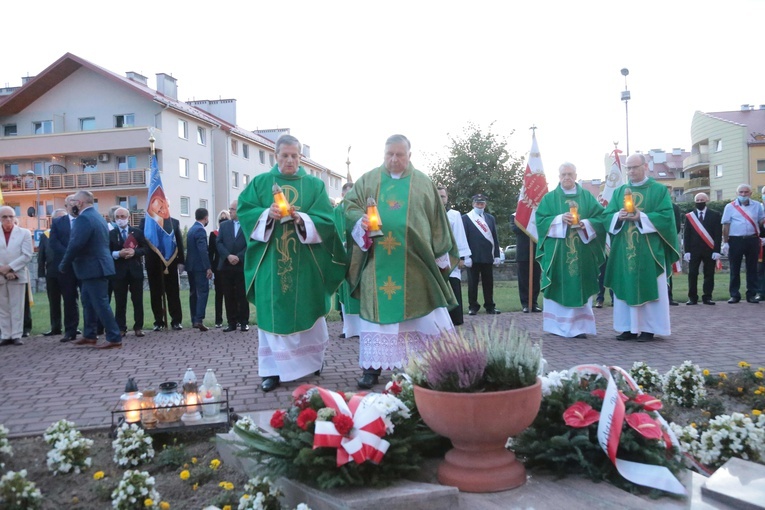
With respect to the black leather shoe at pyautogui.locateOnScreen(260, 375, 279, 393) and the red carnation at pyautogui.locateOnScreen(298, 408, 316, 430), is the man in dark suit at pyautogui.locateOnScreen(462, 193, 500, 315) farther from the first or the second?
the red carnation at pyautogui.locateOnScreen(298, 408, 316, 430)

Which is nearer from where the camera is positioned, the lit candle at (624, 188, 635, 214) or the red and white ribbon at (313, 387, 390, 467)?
the red and white ribbon at (313, 387, 390, 467)

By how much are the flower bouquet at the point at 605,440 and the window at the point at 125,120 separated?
139ft

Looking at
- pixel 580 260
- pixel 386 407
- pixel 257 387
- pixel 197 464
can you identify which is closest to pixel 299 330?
pixel 257 387

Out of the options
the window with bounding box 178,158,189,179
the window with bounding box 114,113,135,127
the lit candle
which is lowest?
the lit candle

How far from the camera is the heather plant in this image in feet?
11.2

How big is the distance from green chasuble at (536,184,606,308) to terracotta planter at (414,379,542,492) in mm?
6386

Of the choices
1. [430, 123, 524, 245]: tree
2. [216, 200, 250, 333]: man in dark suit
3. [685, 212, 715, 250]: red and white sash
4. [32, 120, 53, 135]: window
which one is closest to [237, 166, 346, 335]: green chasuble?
[216, 200, 250, 333]: man in dark suit

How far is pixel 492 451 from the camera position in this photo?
3523mm

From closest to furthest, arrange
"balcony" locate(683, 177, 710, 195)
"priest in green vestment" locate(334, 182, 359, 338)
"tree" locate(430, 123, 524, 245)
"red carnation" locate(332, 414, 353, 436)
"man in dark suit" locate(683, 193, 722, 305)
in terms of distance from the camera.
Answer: "red carnation" locate(332, 414, 353, 436)
"priest in green vestment" locate(334, 182, 359, 338)
"man in dark suit" locate(683, 193, 722, 305)
"tree" locate(430, 123, 524, 245)
"balcony" locate(683, 177, 710, 195)

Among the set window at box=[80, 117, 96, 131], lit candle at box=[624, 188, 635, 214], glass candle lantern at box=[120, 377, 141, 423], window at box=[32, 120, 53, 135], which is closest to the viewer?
glass candle lantern at box=[120, 377, 141, 423]

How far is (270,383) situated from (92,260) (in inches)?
175

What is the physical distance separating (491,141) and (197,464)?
103 ft

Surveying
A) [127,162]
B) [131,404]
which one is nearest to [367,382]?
[131,404]

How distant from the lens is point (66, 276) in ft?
35.7
